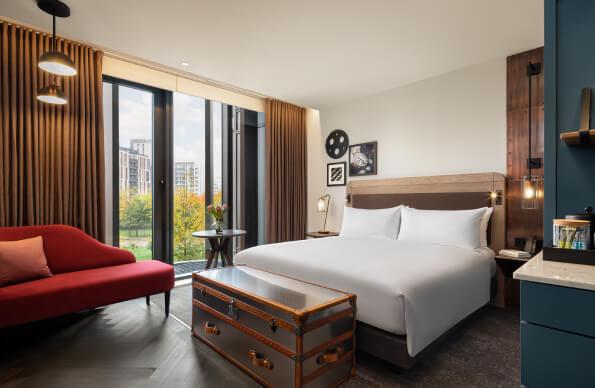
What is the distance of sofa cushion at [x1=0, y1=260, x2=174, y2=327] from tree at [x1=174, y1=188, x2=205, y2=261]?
127 cm

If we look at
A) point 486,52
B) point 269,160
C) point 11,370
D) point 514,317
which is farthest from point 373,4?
point 11,370

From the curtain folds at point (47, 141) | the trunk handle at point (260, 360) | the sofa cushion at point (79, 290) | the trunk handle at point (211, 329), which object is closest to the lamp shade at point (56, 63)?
the curtain folds at point (47, 141)

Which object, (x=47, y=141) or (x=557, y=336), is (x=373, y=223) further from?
(x=47, y=141)

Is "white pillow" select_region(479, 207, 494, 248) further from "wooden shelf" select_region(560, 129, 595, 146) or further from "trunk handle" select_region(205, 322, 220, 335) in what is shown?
"trunk handle" select_region(205, 322, 220, 335)

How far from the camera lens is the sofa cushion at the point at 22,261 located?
7.48ft

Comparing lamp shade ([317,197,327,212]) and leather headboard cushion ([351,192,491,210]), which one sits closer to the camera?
leather headboard cushion ([351,192,491,210])

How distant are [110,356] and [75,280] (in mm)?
693

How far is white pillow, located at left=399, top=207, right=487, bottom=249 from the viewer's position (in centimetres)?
291

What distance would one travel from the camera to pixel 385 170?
429cm

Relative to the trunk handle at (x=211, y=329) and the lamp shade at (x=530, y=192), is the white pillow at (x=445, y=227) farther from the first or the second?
the trunk handle at (x=211, y=329)

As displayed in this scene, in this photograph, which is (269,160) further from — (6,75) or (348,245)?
(6,75)

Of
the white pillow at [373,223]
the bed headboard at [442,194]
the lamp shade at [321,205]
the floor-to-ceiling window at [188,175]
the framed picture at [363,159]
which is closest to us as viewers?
the bed headboard at [442,194]

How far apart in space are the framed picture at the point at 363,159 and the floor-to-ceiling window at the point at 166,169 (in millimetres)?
1778

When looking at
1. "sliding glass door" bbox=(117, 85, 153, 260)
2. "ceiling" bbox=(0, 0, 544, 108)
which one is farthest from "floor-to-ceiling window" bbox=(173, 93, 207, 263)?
"ceiling" bbox=(0, 0, 544, 108)
